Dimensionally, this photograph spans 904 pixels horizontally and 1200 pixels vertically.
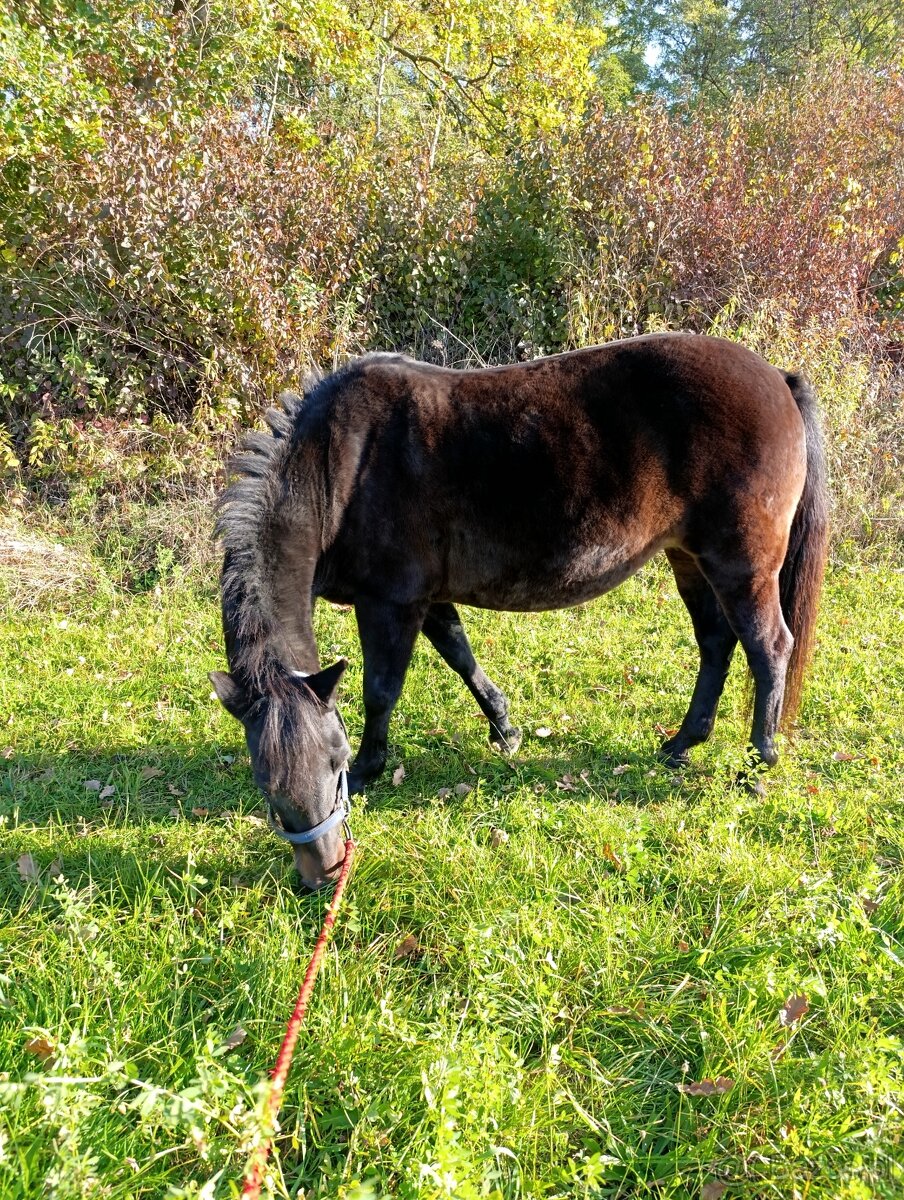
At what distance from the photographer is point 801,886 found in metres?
2.50

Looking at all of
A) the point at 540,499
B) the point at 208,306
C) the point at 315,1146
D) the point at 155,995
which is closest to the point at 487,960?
the point at 315,1146

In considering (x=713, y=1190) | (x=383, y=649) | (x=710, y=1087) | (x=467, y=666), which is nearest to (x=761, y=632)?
(x=467, y=666)

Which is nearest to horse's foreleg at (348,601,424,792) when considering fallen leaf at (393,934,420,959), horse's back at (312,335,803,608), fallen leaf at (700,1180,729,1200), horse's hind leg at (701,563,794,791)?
horse's back at (312,335,803,608)

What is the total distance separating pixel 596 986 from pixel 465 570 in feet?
5.81

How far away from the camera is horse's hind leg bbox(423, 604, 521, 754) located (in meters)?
3.68

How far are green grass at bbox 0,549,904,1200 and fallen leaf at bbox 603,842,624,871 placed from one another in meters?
0.02

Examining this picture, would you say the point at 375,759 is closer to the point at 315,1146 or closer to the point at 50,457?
→ the point at 315,1146

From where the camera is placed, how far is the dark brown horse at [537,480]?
3016 millimetres

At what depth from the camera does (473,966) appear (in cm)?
212

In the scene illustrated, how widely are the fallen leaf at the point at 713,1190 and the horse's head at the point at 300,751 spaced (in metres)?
1.40

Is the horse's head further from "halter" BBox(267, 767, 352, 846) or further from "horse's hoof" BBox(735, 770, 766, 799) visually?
"horse's hoof" BBox(735, 770, 766, 799)

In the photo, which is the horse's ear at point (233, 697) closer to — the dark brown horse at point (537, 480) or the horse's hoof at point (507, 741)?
the dark brown horse at point (537, 480)

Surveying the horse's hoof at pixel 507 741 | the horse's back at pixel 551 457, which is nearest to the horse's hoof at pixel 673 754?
the horse's hoof at pixel 507 741

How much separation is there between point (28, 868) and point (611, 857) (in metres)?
2.36
